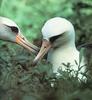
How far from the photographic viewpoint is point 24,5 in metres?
9.10

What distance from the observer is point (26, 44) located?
5.21m

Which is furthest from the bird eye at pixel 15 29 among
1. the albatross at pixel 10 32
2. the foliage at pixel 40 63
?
the foliage at pixel 40 63

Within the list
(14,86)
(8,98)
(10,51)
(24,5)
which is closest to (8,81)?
(14,86)

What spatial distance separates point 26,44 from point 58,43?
0.54 m

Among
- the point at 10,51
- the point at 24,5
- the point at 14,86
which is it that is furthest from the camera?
the point at 24,5

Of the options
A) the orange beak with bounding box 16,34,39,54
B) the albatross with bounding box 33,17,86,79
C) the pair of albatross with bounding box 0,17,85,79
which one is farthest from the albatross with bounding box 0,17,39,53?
the albatross with bounding box 33,17,86,79

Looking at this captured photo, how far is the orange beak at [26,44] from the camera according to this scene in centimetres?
496

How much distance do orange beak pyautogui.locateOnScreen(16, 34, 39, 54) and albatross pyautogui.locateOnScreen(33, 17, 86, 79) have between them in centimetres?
20

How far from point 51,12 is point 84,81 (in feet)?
20.1

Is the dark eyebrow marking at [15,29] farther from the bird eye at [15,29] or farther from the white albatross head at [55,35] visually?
the white albatross head at [55,35]

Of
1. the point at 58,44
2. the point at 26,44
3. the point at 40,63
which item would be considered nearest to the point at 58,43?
the point at 58,44

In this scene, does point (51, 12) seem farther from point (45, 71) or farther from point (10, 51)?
point (45, 71)

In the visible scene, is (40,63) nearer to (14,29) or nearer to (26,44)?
(26,44)

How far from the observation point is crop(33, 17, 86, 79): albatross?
4.64 m
